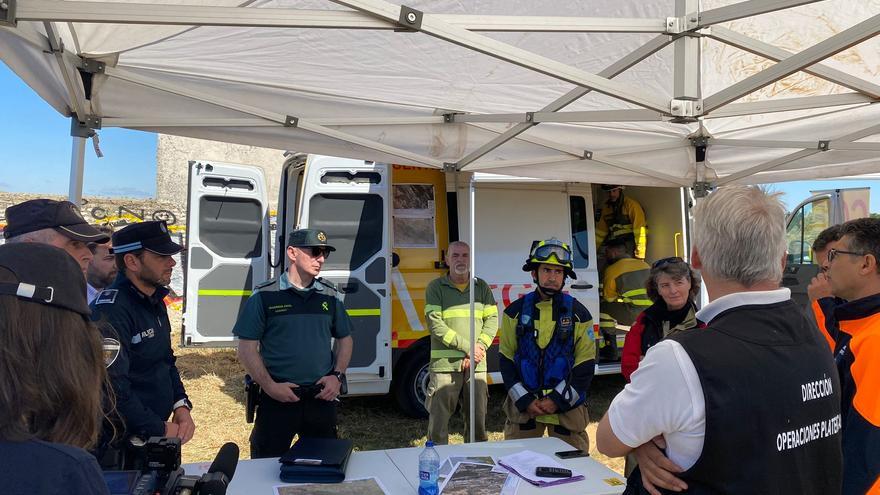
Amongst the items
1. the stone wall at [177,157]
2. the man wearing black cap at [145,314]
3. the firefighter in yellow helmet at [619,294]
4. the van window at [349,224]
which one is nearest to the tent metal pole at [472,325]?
the van window at [349,224]

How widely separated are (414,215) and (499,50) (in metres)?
3.89

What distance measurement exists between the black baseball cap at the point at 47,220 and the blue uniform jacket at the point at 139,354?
34cm

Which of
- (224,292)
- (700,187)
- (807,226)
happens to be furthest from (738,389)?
(807,226)

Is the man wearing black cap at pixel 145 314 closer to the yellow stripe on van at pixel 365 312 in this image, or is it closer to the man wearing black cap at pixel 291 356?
the man wearing black cap at pixel 291 356

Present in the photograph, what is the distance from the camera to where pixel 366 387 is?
568cm

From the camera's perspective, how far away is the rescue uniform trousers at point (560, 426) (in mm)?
3854

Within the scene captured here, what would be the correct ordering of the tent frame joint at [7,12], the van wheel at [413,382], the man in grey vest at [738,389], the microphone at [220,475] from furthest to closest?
the van wheel at [413,382]
the tent frame joint at [7,12]
the man in grey vest at [738,389]
the microphone at [220,475]

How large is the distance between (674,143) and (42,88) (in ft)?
12.2

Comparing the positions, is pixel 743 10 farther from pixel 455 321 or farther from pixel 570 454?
pixel 455 321

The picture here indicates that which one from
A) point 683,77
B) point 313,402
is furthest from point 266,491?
point 683,77

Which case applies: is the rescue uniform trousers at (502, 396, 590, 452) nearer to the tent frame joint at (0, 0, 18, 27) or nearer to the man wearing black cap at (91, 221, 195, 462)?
the man wearing black cap at (91, 221, 195, 462)

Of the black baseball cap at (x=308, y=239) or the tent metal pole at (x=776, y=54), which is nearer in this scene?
the tent metal pole at (x=776, y=54)

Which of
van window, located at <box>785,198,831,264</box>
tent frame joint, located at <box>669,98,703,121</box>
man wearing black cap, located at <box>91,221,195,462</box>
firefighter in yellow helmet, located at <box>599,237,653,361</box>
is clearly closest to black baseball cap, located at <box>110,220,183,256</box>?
man wearing black cap, located at <box>91,221,195,462</box>

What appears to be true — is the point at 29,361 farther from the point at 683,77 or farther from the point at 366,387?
the point at 366,387
